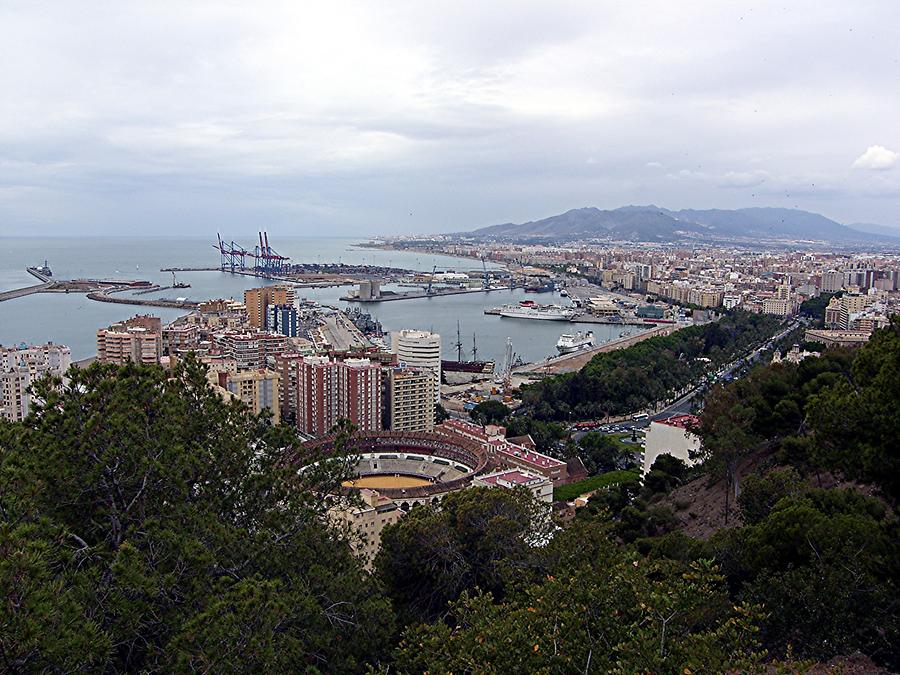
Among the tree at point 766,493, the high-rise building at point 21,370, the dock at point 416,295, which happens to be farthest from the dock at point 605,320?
the tree at point 766,493

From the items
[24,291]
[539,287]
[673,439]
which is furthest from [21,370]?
[539,287]

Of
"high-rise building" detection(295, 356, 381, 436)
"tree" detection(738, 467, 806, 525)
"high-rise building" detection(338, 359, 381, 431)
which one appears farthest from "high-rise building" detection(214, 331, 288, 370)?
"tree" detection(738, 467, 806, 525)

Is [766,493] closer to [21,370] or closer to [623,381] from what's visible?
[623,381]

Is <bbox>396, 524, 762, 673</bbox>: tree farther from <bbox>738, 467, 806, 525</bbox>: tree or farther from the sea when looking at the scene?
the sea

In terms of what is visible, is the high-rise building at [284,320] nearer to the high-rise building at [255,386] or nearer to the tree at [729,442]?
the high-rise building at [255,386]

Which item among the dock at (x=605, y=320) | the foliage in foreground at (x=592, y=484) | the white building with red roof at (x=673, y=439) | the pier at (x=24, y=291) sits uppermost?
the pier at (x=24, y=291)

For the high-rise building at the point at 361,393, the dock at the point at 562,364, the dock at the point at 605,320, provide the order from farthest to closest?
the dock at the point at 605,320
the dock at the point at 562,364
the high-rise building at the point at 361,393
